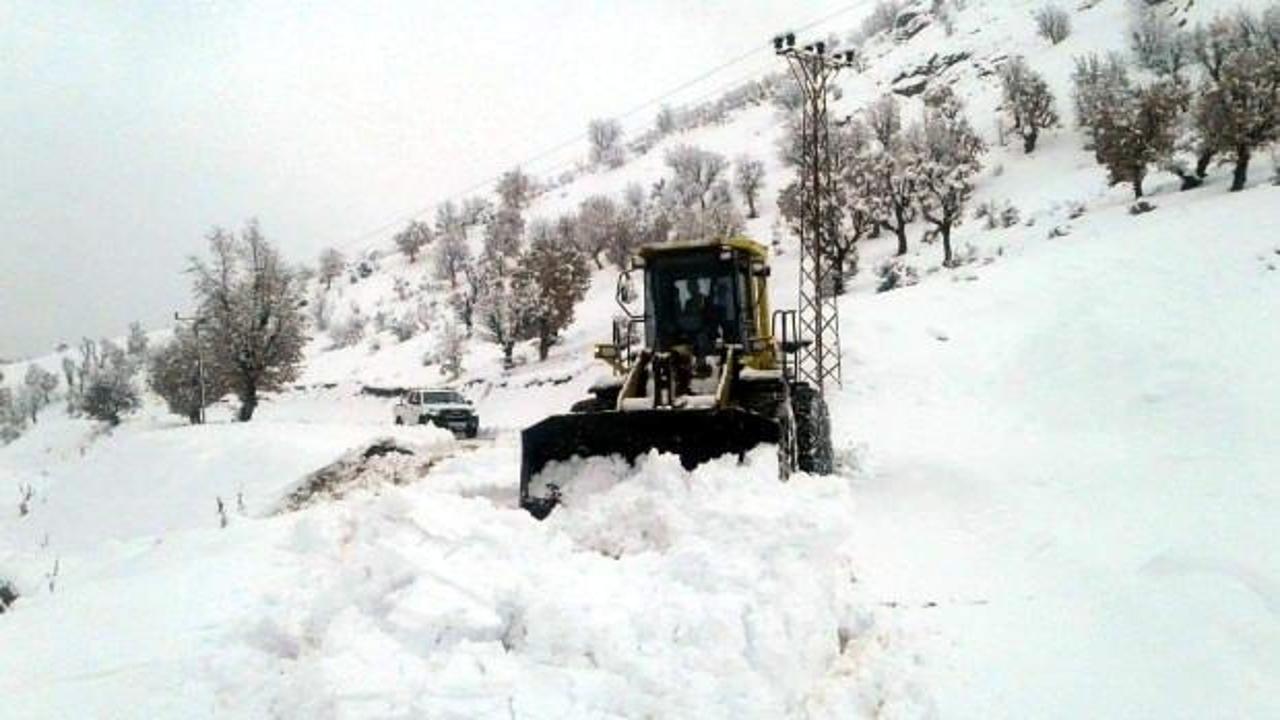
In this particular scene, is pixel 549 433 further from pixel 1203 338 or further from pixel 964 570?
pixel 1203 338

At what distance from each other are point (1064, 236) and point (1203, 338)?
12.0 m

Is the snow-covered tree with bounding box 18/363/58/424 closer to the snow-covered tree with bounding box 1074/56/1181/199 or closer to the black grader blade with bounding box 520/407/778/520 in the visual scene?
the snow-covered tree with bounding box 1074/56/1181/199

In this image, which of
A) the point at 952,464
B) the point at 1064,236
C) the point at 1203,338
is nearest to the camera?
the point at 952,464

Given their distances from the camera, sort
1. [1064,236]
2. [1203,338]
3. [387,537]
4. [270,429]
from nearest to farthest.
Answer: [387,537] → [1203,338] → [270,429] → [1064,236]

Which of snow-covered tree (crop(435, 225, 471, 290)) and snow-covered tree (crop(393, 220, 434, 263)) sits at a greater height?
snow-covered tree (crop(393, 220, 434, 263))

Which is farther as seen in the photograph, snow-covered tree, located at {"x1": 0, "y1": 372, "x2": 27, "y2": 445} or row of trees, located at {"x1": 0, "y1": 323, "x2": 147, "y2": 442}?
snow-covered tree, located at {"x1": 0, "y1": 372, "x2": 27, "y2": 445}

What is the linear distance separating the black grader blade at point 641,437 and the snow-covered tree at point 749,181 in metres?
49.5

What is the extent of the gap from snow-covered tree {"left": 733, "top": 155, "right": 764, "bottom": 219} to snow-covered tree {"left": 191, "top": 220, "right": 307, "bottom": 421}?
30.7 metres

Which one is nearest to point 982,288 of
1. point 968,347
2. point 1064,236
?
point 968,347

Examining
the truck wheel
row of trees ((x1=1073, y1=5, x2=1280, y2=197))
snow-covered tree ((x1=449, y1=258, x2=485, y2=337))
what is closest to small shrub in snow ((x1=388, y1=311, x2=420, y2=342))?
snow-covered tree ((x1=449, y1=258, x2=485, y2=337))

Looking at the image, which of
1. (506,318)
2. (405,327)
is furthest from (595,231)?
(506,318)

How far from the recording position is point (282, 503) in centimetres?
1574

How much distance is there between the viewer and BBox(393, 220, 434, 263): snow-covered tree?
86.5 m

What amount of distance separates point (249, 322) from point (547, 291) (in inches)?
525
